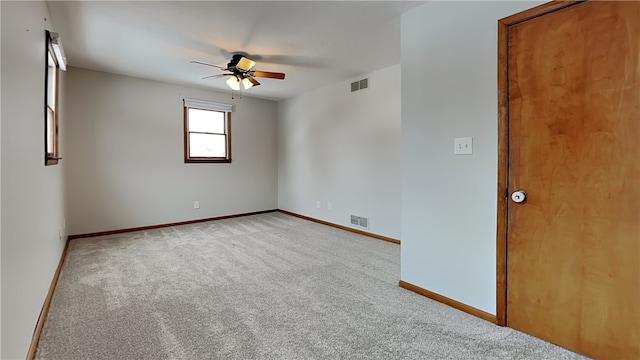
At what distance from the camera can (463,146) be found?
2152mm

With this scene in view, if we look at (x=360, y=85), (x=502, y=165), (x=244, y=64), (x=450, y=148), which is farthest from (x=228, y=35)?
(x=502, y=165)

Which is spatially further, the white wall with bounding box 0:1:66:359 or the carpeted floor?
the carpeted floor

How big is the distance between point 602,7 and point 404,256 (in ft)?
6.65

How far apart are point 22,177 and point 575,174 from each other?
9.91 feet

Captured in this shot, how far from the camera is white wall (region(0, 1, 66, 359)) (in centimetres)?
130

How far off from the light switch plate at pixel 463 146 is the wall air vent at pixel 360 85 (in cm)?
246

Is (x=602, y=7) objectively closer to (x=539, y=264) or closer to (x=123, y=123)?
(x=539, y=264)

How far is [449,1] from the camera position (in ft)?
7.23

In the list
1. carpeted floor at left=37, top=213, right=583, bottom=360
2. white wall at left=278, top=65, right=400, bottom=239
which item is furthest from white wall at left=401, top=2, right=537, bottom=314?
white wall at left=278, top=65, right=400, bottom=239

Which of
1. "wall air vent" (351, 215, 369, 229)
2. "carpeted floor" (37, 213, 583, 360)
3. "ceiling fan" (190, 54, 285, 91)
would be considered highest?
"ceiling fan" (190, 54, 285, 91)

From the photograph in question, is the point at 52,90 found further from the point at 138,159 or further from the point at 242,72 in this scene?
the point at 138,159

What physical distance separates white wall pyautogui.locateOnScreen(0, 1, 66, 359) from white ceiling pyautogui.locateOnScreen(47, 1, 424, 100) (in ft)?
2.11

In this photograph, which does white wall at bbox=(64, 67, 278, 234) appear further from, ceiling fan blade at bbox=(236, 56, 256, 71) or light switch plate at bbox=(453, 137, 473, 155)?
light switch plate at bbox=(453, 137, 473, 155)

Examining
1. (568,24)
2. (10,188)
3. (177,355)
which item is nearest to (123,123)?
(10,188)
